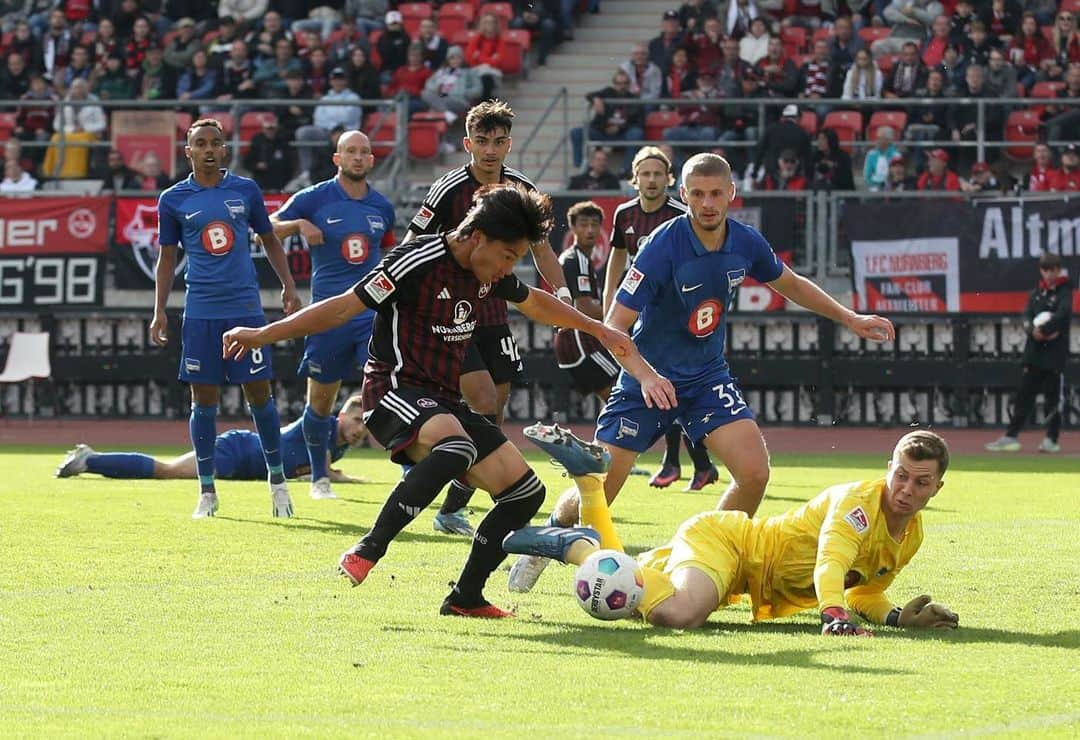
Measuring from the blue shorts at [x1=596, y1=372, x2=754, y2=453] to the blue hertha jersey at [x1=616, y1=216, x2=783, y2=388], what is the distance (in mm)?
65

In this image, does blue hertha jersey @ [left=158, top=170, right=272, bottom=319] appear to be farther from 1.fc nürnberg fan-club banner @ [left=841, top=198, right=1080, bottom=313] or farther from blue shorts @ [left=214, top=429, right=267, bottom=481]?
1.fc nürnberg fan-club banner @ [left=841, top=198, right=1080, bottom=313]

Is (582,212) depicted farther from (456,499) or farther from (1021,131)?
(1021,131)

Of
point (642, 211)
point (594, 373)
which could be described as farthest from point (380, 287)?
point (594, 373)

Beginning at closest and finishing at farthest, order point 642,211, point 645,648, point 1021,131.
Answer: point 645,648 → point 642,211 → point 1021,131

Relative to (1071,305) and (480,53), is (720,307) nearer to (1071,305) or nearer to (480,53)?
(1071,305)

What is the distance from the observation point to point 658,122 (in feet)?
79.8

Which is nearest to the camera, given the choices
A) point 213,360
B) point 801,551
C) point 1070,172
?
point 801,551

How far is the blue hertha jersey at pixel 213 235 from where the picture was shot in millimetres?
12383

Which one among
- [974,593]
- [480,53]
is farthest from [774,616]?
[480,53]

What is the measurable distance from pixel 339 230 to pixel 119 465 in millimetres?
3226

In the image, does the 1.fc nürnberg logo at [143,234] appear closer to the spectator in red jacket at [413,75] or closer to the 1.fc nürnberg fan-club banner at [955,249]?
the spectator in red jacket at [413,75]

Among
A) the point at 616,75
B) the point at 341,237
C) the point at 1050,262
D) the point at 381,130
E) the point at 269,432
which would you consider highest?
the point at 616,75

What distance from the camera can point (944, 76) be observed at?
23.6m

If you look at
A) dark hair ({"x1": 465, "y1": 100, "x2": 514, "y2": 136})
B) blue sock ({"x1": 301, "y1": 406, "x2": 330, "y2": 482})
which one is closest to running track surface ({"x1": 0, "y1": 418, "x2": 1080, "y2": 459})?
blue sock ({"x1": 301, "y1": 406, "x2": 330, "y2": 482})
